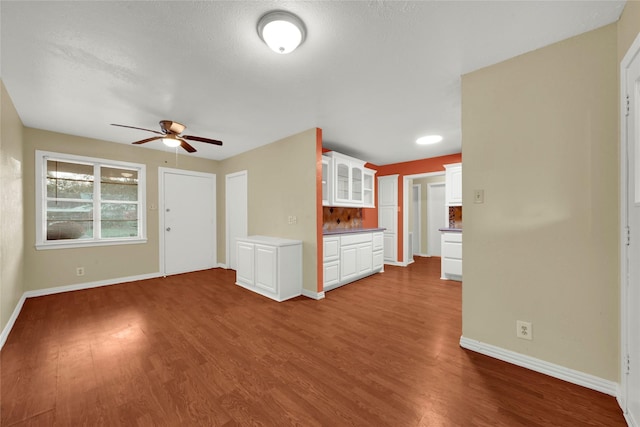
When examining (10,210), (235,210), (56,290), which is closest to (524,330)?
(235,210)

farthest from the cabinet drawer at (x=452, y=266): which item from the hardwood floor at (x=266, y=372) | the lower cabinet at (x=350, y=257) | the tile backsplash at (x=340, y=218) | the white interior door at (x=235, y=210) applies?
the white interior door at (x=235, y=210)

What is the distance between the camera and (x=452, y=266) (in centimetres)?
424

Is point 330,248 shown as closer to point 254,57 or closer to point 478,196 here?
point 478,196

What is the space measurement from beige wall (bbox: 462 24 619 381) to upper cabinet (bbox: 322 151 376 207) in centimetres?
222

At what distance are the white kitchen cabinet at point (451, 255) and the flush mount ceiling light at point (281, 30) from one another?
12.9 ft

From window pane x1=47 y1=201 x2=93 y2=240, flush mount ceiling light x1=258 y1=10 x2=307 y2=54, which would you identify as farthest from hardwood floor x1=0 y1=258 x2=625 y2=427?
flush mount ceiling light x1=258 y1=10 x2=307 y2=54

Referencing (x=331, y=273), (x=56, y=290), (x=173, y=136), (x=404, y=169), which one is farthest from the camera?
(x=404, y=169)

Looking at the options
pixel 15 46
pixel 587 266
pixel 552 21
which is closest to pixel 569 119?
pixel 552 21

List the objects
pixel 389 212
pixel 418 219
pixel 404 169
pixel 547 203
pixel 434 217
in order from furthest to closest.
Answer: pixel 418 219
pixel 434 217
pixel 389 212
pixel 404 169
pixel 547 203

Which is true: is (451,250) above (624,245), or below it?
below

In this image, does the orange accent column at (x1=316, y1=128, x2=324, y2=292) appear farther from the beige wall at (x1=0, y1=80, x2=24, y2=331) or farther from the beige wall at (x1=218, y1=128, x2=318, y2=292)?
the beige wall at (x1=0, y1=80, x2=24, y2=331)

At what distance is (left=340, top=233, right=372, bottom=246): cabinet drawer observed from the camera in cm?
396

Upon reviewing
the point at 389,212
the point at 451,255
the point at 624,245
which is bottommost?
the point at 451,255

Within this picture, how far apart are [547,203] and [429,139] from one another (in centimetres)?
234
